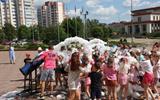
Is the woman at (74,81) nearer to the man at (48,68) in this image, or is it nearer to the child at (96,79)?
the child at (96,79)

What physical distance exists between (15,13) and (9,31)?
50.2m

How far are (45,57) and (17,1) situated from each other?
146933 millimetres

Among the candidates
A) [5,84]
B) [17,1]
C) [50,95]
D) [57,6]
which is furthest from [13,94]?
[17,1]

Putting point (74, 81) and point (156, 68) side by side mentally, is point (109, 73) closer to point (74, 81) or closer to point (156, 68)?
point (156, 68)

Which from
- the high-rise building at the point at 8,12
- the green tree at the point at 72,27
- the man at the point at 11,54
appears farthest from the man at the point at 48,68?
the high-rise building at the point at 8,12

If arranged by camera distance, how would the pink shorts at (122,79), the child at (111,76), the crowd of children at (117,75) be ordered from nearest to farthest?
the crowd of children at (117,75), the child at (111,76), the pink shorts at (122,79)

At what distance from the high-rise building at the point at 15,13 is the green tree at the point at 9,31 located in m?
40.5

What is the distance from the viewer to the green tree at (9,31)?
4276 inches

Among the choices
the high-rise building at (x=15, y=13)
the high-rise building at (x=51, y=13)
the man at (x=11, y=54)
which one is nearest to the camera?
the man at (x=11, y=54)

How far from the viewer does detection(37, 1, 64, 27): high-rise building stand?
147250 mm

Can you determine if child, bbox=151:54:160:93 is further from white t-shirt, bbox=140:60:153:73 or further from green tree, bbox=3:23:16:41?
green tree, bbox=3:23:16:41

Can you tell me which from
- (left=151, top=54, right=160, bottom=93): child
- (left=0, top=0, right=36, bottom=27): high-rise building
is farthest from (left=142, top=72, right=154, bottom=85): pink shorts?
(left=0, top=0, right=36, bottom=27): high-rise building

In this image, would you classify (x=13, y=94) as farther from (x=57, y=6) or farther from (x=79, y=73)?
(x=57, y=6)

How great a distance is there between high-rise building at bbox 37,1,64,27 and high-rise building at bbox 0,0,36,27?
4763 mm
